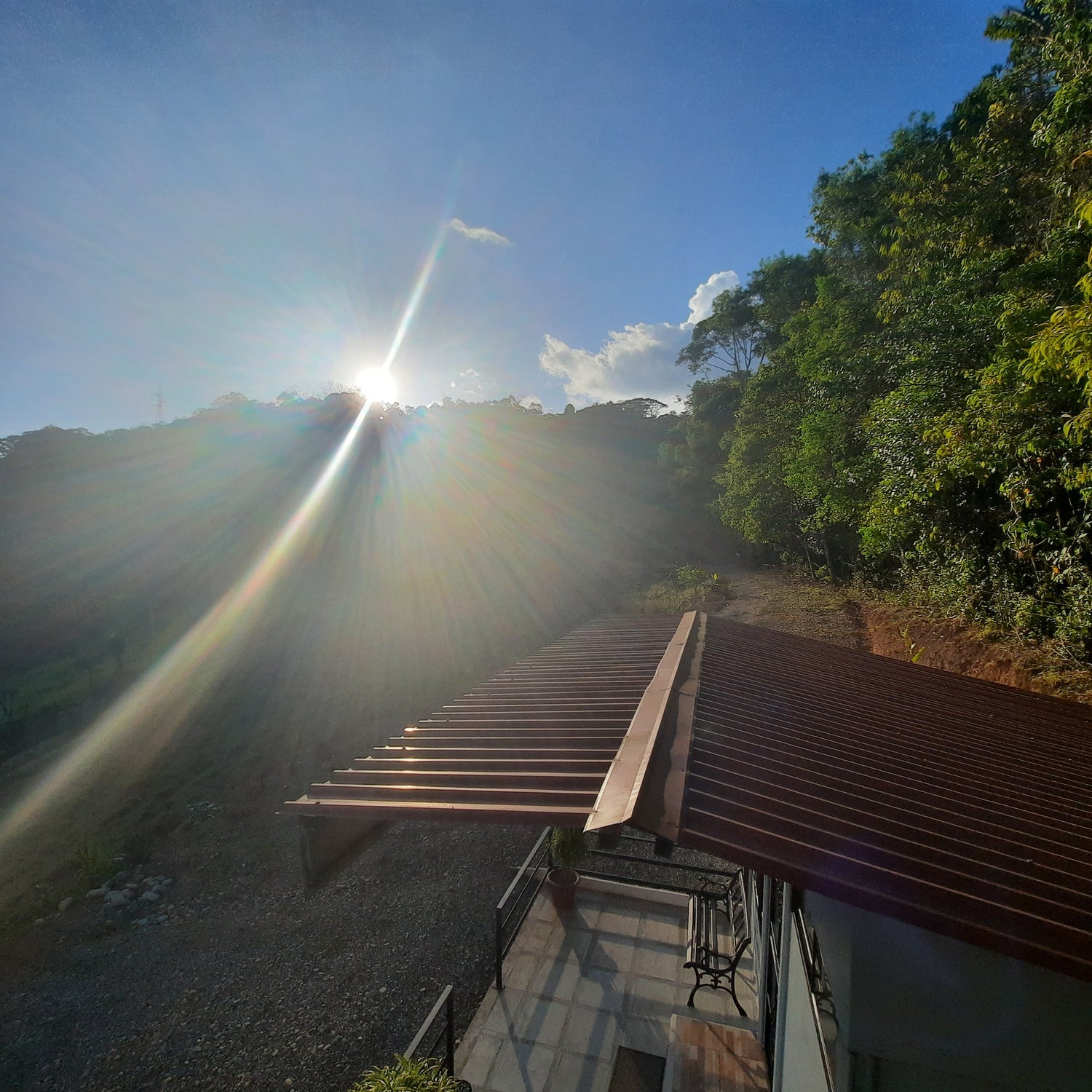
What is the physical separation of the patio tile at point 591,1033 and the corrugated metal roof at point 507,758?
2929 mm

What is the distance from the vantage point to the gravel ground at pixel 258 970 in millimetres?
5168

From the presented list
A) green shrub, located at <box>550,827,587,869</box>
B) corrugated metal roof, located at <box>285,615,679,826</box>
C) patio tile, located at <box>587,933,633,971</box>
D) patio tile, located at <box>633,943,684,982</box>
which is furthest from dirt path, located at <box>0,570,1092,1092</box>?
corrugated metal roof, located at <box>285,615,679,826</box>

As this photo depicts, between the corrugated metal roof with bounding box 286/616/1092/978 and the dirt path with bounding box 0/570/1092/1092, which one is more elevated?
the corrugated metal roof with bounding box 286/616/1092/978

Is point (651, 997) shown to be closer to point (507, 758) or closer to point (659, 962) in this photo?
point (659, 962)

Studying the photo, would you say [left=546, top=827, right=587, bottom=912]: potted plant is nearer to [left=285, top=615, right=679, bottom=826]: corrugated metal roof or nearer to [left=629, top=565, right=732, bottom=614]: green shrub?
[left=285, top=615, right=679, bottom=826]: corrugated metal roof

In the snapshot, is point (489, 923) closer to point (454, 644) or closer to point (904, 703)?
point (904, 703)

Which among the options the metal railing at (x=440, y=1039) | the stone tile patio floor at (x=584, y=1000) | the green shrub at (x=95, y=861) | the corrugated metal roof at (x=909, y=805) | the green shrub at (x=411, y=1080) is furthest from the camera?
the green shrub at (x=95, y=861)

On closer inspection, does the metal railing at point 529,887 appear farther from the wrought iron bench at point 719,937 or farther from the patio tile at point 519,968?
the wrought iron bench at point 719,937

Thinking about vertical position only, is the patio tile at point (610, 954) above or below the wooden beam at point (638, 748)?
below

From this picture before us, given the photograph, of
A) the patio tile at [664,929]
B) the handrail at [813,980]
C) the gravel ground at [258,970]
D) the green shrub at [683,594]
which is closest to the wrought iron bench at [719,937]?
the patio tile at [664,929]

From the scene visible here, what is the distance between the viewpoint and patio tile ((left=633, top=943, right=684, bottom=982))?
479cm

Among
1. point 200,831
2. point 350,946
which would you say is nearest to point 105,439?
point 200,831

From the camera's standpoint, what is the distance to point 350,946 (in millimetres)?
6461

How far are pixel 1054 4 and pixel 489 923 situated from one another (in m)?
12.5
